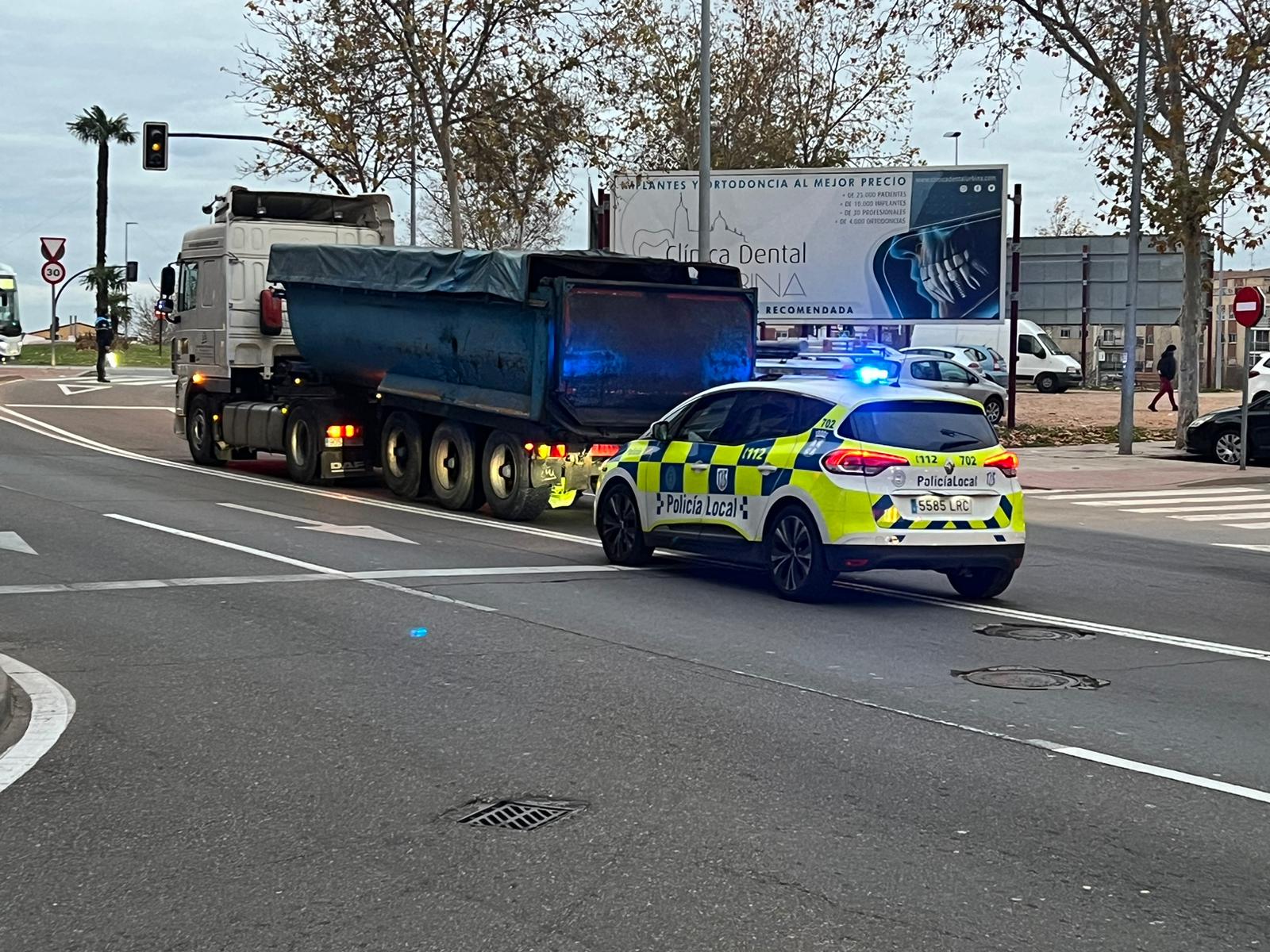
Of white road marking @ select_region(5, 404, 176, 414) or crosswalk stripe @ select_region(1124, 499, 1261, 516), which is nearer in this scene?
crosswalk stripe @ select_region(1124, 499, 1261, 516)

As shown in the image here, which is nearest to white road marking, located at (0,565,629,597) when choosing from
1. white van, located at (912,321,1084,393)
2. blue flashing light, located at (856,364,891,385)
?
blue flashing light, located at (856,364,891,385)

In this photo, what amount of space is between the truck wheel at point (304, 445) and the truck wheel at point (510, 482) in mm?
3791

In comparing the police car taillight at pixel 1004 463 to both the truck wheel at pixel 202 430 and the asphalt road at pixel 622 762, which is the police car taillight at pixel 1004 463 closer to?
the asphalt road at pixel 622 762

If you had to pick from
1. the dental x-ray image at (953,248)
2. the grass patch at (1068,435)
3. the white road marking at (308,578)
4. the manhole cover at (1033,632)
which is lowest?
the manhole cover at (1033,632)

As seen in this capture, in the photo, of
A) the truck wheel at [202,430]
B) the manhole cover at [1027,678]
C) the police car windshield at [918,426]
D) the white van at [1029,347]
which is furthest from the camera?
the white van at [1029,347]

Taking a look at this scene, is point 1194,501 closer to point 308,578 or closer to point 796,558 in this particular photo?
point 796,558

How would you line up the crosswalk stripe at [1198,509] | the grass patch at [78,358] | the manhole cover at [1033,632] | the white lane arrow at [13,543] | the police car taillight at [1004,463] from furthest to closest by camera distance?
the grass patch at [78,358]
the crosswalk stripe at [1198,509]
the white lane arrow at [13,543]
the police car taillight at [1004,463]
the manhole cover at [1033,632]

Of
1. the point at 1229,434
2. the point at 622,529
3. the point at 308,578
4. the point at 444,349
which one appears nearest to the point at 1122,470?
the point at 1229,434

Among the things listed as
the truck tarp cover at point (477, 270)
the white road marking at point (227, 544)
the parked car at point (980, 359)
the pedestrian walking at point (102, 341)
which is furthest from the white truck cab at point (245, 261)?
the pedestrian walking at point (102, 341)

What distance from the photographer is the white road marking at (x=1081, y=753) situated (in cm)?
662

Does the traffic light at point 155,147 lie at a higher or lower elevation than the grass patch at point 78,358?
higher

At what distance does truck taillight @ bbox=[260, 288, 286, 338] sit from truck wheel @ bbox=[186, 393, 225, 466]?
1691mm

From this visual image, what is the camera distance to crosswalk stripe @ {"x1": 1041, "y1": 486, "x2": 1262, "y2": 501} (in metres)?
22.8

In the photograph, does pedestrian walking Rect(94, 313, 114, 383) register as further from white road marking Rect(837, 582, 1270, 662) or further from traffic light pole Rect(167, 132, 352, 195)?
white road marking Rect(837, 582, 1270, 662)
